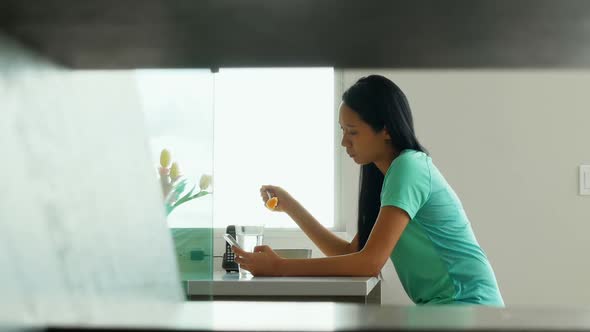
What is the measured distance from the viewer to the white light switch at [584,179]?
9.45 ft

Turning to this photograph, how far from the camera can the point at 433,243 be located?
6.63 feet

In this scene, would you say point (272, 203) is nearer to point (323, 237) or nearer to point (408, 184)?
point (323, 237)

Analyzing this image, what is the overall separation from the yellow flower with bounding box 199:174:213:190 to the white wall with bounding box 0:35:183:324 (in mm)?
1067

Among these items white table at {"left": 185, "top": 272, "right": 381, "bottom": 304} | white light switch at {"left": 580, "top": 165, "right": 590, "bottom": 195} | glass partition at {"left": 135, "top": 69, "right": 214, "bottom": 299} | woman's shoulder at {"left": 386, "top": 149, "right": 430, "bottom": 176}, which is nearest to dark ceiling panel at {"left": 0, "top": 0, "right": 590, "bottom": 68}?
glass partition at {"left": 135, "top": 69, "right": 214, "bottom": 299}

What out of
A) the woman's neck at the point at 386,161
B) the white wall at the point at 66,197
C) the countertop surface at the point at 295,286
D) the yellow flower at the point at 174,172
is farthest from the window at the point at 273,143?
the white wall at the point at 66,197

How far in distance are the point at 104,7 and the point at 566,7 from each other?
115 mm

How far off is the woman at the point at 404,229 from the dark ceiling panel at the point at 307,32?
1707mm

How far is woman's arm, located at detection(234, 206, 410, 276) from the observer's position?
193cm

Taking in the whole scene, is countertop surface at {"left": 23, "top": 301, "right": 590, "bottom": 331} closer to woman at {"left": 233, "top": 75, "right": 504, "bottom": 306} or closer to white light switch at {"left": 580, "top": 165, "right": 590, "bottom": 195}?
woman at {"left": 233, "top": 75, "right": 504, "bottom": 306}

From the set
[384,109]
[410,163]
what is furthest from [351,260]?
[384,109]

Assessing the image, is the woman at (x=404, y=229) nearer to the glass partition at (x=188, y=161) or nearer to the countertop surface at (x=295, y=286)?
the countertop surface at (x=295, y=286)

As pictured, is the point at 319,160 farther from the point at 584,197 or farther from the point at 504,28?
the point at 504,28

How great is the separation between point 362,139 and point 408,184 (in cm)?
24

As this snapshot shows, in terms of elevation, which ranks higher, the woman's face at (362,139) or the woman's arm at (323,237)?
the woman's face at (362,139)
